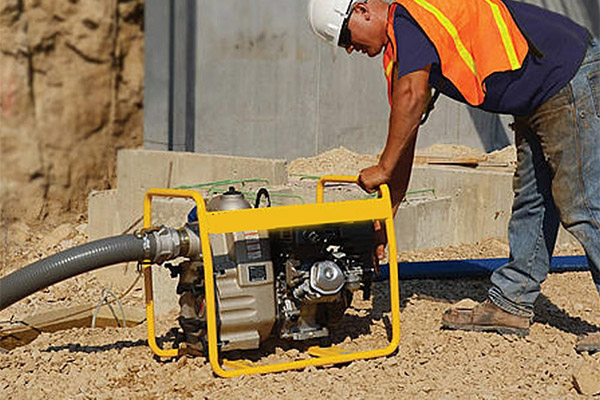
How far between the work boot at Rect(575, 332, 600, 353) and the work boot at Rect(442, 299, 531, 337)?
284 mm

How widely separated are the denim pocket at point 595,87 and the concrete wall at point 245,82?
522cm

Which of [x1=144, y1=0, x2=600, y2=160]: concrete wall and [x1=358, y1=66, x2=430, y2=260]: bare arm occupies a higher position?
[x1=144, y1=0, x2=600, y2=160]: concrete wall

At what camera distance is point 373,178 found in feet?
11.1

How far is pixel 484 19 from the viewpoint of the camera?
334 cm

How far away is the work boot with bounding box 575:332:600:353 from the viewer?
3.53 metres

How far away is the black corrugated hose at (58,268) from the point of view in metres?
3.13

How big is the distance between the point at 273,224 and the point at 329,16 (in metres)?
0.88

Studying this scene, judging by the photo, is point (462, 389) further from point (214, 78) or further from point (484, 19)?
point (214, 78)

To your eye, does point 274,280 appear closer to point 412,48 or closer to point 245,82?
point 412,48

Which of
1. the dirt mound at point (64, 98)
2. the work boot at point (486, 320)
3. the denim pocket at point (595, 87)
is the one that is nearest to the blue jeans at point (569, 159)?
the denim pocket at point (595, 87)

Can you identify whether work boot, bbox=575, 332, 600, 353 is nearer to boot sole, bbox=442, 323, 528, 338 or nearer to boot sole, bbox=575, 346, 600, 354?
boot sole, bbox=575, 346, 600, 354

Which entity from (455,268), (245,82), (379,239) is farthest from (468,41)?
(245,82)

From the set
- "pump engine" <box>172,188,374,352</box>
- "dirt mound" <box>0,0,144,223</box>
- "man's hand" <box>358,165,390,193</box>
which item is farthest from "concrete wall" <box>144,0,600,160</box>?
"man's hand" <box>358,165,390,193</box>

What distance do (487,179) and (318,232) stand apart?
348 centimetres
